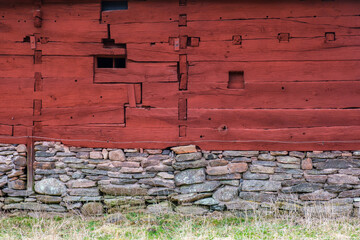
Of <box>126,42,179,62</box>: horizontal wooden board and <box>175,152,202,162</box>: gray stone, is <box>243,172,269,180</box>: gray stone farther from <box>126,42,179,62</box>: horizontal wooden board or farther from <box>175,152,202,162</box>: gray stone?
<box>126,42,179,62</box>: horizontal wooden board

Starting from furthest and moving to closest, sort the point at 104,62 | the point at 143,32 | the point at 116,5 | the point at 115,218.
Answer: the point at 104,62 → the point at 116,5 → the point at 143,32 → the point at 115,218

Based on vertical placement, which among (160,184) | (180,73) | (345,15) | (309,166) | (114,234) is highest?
(345,15)

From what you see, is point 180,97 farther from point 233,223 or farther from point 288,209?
point 288,209

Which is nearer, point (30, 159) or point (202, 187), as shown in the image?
point (202, 187)

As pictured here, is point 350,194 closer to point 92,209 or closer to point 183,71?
point 183,71

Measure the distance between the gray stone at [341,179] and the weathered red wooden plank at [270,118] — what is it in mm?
795

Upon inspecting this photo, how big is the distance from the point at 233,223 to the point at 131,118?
2.29m

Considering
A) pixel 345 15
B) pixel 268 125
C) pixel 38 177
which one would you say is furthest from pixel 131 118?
pixel 345 15

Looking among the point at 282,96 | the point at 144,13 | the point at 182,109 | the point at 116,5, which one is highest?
the point at 116,5

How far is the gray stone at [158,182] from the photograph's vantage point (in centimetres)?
504

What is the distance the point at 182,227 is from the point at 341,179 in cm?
256

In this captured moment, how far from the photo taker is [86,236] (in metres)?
4.23

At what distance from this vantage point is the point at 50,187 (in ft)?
16.8

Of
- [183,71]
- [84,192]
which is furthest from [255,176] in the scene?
[84,192]
